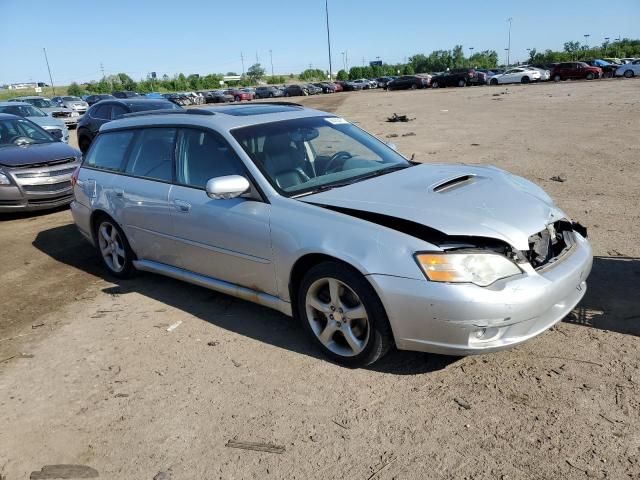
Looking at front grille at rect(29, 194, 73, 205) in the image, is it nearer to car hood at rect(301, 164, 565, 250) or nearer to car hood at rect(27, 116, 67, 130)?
car hood at rect(301, 164, 565, 250)

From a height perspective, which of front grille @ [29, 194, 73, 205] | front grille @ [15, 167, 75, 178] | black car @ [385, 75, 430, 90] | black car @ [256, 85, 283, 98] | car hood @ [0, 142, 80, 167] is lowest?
black car @ [256, 85, 283, 98]

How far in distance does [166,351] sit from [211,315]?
2.03 ft

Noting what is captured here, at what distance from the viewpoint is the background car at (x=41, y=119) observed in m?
14.5

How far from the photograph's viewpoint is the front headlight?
304 centimetres

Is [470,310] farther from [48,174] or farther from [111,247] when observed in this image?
[48,174]

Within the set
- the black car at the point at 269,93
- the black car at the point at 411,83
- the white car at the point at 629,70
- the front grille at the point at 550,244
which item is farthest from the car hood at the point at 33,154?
the black car at the point at 269,93

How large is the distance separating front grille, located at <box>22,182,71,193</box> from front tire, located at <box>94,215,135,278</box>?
356 cm

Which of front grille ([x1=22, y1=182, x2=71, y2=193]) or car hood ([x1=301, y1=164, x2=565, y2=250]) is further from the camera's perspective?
front grille ([x1=22, y1=182, x2=71, y2=193])

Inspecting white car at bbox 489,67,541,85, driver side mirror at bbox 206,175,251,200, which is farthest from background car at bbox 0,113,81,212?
white car at bbox 489,67,541,85

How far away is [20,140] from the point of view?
9609mm

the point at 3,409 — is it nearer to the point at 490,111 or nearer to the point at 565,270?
the point at 565,270

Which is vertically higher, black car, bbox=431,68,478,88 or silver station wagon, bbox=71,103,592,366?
silver station wagon, bbox=71,103,592,366

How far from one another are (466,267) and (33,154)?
8.36m

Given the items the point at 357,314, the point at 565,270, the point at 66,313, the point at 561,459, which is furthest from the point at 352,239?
the point at 66,313
